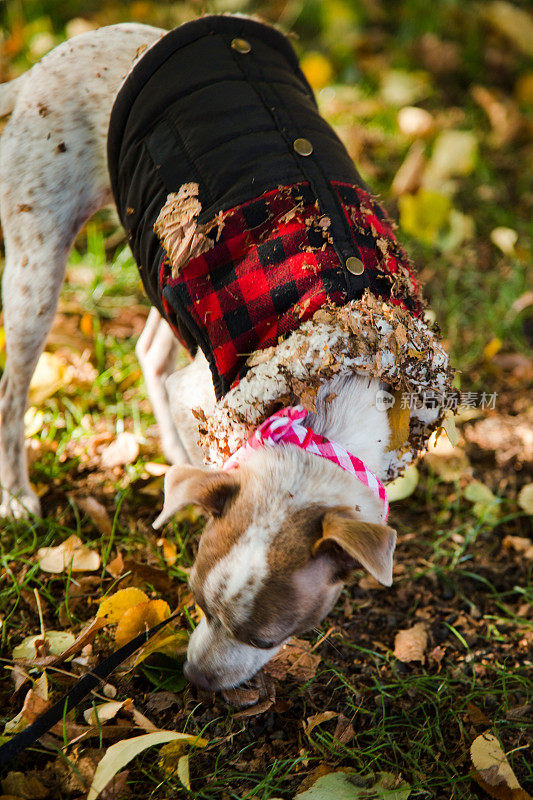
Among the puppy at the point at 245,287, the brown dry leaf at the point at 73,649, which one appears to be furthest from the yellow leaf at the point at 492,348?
the brown dry leaf at the point at 73,649

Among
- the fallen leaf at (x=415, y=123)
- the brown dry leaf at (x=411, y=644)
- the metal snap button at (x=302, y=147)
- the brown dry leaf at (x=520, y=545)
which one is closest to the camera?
the metal snap button at (x=302, y=147)

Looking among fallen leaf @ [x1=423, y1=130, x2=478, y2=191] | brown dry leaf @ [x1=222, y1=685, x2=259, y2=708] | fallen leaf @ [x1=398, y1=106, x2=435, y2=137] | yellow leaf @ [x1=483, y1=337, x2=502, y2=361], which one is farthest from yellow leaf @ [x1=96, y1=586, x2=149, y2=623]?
fallen leaf @ [x1=398, y1=106, x2=435, y2=137]

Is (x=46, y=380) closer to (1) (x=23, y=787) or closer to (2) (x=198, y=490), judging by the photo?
(2) (x=198, y=490)

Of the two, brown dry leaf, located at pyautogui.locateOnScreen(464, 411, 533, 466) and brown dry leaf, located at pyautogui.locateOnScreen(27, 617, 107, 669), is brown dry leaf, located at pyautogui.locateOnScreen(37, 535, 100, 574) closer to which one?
brown dry leaf, located at pyautogui.locateOnScreen(27, 617, 107, 669)

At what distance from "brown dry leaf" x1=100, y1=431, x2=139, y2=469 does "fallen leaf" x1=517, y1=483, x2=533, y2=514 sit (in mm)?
1930

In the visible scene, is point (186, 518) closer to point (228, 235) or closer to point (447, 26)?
point (228, 235)

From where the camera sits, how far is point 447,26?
5988mm

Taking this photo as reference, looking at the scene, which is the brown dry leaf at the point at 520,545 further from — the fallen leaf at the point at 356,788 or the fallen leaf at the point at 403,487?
the fallen leaf at the point at 356,788

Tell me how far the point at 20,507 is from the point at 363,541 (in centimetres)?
177

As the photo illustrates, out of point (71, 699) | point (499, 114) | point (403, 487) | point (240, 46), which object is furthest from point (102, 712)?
point (499, 114)

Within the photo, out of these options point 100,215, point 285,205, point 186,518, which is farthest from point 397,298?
point 100,215

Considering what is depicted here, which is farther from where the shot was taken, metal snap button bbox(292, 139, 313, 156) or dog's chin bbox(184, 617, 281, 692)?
metal snap button bbox(292, 139, 313, 156)

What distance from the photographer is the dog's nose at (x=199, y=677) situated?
2.17 meters

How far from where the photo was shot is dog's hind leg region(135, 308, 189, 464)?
10.5 feet
